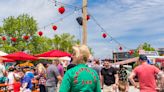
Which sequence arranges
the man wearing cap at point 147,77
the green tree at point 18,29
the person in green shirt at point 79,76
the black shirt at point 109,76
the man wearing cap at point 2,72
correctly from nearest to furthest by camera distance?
1. the person in green shirt at point 79,76
2. the man wearing cap at point 147,77
3. the black shirt at point 109,76
4. the man wearing cap at point 2,72
5. the green tree at point 18,29

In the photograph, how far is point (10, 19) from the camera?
70812 mm

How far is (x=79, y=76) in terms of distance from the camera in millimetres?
4469

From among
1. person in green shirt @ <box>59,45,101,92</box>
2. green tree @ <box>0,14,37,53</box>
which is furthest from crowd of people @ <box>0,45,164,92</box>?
green tree @ <box>0,14,37,53</box>

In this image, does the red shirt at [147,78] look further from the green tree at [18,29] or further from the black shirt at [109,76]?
the green tree at [18,29]

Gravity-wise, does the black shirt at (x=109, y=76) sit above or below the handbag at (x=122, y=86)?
above

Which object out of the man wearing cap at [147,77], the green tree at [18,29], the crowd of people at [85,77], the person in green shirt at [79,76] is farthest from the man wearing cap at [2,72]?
the green tree at [18,29]

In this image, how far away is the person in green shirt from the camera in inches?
173

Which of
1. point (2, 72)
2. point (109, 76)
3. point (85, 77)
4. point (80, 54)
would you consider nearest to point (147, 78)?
point (85, 77)

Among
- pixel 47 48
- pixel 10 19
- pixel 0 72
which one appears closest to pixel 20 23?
pixel 10 19

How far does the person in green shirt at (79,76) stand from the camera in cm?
441

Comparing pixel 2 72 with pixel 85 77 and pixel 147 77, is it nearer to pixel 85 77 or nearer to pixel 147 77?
pixel 147 77

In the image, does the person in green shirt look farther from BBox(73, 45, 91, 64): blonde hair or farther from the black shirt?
the black shirt

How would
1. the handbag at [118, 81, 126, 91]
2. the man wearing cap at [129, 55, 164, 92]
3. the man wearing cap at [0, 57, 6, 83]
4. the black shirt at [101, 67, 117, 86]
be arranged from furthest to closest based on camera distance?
the handbag at [118, 81, 126, 91], the man wearing cap at [0, 57, 6, 83], the black shirt at [101, 67, 117, 86], the man wearing cap at [129, 55, 164, 92]

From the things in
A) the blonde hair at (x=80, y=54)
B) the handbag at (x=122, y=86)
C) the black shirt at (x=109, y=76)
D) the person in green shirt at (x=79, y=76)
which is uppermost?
the blonde hair at (x=80, y=54)
